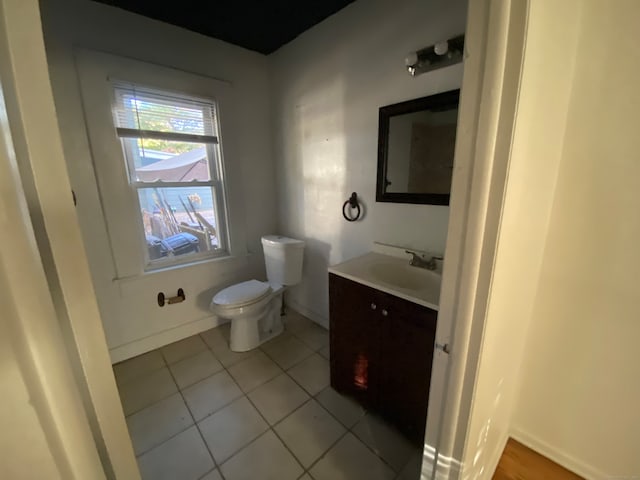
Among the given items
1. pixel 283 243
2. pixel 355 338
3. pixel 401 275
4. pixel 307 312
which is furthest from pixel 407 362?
pixel 307 312

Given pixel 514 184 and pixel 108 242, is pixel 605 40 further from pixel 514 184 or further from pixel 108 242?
pixel 108 242

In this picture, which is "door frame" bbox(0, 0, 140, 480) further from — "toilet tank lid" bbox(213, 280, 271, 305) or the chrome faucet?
"toilet tank lid" bbox(213, 280, 271, 305)

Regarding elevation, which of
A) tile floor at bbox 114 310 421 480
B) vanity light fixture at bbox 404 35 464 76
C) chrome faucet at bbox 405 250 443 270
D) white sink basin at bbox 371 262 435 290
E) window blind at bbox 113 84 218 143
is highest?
vanity light fixture at bbox 404 35 464 76

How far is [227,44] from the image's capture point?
6.90 feet

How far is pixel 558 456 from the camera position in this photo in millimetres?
1256

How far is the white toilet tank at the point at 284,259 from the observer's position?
2182 millimetres

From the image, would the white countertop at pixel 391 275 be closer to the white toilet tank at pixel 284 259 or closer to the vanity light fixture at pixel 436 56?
the white toilet tank at pixel 284 259

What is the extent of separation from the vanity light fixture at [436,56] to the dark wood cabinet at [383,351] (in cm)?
118

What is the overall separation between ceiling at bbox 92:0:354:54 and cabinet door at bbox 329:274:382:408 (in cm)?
170

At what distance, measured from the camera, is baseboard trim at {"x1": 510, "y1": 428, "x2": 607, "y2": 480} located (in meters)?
1.18

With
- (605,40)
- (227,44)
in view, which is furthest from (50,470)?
(227,44)

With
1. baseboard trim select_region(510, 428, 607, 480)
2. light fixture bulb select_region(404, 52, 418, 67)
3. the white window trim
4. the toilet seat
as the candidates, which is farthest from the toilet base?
light fixture bulb select_region(404, 52, 418, 67)

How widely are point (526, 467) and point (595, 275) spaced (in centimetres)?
95

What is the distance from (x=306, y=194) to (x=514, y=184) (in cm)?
174
